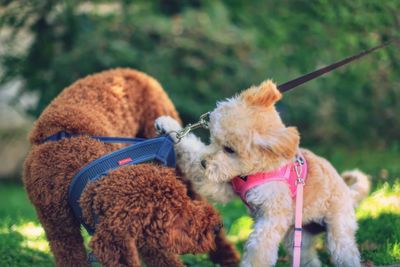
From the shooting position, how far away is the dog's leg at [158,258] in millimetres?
3230

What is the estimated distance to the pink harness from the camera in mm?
3697

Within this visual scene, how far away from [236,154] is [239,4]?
545cm

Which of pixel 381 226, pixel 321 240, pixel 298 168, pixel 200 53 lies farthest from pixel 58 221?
pixel 200 53

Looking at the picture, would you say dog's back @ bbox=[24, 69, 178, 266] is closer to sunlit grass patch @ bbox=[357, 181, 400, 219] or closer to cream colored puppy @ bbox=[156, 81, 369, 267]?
cream colored puppy @ bbox=[156, 81, 369, 267]

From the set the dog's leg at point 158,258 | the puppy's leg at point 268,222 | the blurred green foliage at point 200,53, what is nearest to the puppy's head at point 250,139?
the puppy's leg at point 268,222

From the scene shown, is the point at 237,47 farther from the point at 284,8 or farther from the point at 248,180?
the point at 248,180

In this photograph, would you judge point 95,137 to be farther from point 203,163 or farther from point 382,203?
point 382,203

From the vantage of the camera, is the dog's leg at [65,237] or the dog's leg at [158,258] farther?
the dog's leg at [65,237]

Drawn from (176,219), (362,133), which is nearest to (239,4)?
(362,133)

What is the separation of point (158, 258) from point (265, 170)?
92 centimetres

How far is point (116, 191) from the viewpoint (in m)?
3.20

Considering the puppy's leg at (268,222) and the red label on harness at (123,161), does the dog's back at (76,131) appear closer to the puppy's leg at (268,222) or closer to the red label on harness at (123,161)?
the red label on harness at (123,161)

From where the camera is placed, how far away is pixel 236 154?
3.69 metres

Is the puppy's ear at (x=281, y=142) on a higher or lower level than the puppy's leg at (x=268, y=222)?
higher
